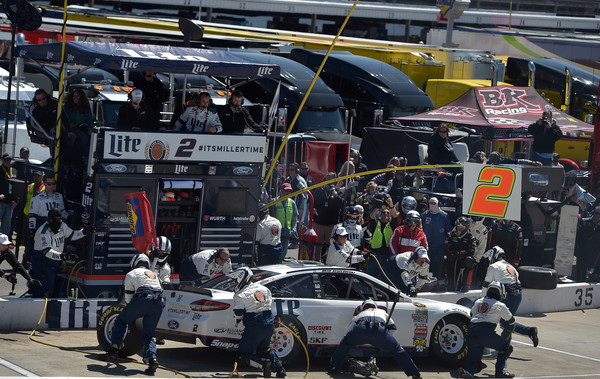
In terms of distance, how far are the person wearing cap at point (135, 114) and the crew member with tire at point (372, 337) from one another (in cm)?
484

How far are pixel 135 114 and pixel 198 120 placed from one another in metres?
1.07

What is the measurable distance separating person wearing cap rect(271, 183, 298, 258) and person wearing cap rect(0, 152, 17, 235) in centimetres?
455

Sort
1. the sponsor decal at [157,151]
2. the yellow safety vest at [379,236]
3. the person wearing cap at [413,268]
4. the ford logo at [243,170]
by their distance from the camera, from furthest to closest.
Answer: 1. the yellow safety vest at [379,236]
2. the ford logo at [243,170]
3. the person wearing cap at [413,268]
4. the sponsor decal at [157,151]

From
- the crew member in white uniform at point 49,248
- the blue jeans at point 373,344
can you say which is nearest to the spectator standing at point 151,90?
the crew member in white uniform at point 49,248

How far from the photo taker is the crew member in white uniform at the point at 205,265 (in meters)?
14.3

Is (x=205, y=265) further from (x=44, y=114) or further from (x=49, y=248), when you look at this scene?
(x=44, y=114)

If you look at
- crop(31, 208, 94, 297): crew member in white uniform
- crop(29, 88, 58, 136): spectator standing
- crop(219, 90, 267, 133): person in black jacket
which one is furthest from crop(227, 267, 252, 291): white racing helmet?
crop(29, 88, 58, 136): spectator standing

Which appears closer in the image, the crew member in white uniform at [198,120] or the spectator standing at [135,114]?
the spectator standing at [135,114]

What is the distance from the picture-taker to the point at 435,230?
17812 mm

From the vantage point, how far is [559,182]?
19953 mm

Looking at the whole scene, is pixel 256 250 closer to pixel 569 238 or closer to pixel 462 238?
pixel 462 238

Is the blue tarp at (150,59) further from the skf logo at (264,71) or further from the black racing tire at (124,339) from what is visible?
the black racing tire at (124,339)

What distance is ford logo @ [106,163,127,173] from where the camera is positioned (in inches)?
580

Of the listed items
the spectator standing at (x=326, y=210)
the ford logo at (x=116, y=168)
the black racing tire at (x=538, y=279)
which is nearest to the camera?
the ford logo at (x=116, y=168)
